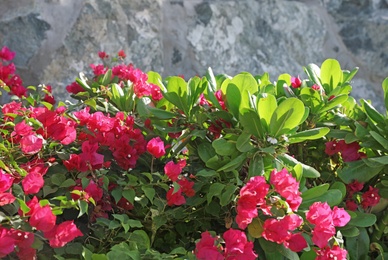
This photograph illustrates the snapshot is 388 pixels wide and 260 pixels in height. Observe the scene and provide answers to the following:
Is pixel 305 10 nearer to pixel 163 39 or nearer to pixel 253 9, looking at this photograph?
pixel 253 9

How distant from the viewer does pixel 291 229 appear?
983mm

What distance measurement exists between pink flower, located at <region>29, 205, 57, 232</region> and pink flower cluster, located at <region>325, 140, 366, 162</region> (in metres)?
0.59

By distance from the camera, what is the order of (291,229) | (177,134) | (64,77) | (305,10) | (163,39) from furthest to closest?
(305,10) < (163,39) < (64,77) < (177,134) < (291,229)

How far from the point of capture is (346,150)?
48.8 inches

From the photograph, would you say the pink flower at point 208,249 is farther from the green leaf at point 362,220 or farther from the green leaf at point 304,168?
the green leaf at point 362,220

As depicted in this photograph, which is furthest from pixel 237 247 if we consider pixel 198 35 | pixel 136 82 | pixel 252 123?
pixel 198 35

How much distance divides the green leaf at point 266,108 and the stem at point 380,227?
0.34 m

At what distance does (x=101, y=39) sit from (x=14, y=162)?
1.29 m

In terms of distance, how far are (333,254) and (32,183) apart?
1.65 ft

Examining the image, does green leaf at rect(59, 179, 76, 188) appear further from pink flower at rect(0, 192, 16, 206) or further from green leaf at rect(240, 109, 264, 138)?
green leaf at rect(240, 109, 264, 138)

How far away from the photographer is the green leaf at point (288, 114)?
104 centimetres

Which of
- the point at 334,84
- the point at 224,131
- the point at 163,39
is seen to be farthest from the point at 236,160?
the point at 163,39

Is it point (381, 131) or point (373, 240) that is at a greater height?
point (381, 131)

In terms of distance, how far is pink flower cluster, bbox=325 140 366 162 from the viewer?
1238 mm
